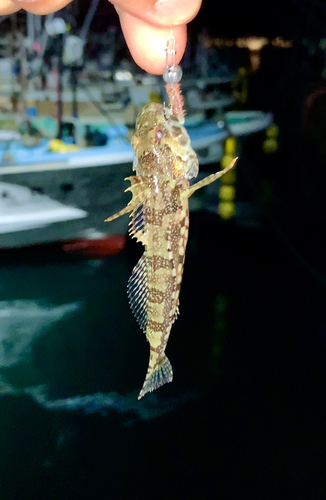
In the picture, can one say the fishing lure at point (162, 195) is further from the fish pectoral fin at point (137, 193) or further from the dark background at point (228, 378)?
the dark background at point (228, 378)

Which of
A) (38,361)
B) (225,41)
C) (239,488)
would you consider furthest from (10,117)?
(239,488)

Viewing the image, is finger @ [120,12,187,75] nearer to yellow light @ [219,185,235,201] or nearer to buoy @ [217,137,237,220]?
buoy @ [217,137,237,220]

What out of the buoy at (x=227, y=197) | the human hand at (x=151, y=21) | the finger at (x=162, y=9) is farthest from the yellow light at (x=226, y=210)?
the finger at (x=162, y=9)

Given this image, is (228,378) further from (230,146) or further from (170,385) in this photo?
(230,146)

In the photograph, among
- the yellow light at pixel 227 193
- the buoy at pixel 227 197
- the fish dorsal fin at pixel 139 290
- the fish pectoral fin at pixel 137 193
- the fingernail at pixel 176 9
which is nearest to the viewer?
the fingernail at pixel 176 9

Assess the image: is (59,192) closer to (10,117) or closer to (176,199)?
(10,117)

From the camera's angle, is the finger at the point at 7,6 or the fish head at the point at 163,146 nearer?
the fish head at the point at 163,146
